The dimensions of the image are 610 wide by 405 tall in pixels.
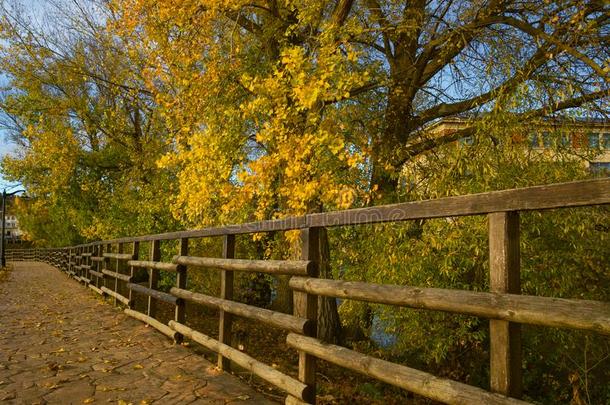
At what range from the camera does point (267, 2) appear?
954cm

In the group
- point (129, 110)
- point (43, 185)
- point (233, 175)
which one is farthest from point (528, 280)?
point (43, 185)

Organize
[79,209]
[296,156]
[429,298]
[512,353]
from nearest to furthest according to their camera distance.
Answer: [512,353] → [429,298] → [296,156] → [79,209]

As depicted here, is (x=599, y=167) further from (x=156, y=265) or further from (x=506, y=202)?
(x=156, y=265)

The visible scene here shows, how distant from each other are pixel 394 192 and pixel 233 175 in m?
3.12

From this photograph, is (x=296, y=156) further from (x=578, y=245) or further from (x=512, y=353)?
(x=512, y=353)

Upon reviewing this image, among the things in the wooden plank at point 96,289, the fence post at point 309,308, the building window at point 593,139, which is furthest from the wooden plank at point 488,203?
the wooden plank at point 96,289

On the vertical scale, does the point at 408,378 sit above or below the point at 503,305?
below

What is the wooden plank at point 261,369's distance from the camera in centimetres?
362

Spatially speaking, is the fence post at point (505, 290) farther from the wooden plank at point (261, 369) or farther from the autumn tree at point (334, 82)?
the autumn tree at point (334, 82)

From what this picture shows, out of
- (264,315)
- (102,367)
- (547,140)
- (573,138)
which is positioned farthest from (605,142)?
(102,367)

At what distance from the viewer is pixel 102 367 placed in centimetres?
502

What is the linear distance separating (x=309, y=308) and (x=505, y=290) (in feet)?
5.55

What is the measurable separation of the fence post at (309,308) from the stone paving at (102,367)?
→ 0.56m

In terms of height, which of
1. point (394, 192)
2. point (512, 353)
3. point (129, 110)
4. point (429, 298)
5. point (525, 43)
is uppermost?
point (129, 110)
